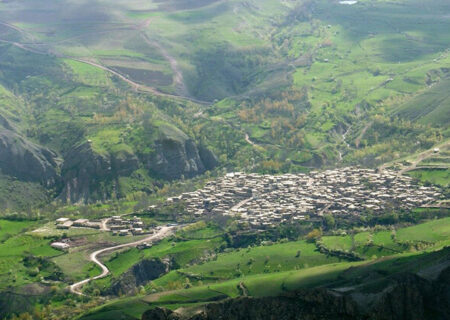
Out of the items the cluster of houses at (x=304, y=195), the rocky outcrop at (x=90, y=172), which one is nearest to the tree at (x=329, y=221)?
the cluster of houses at (x=304, y=195)

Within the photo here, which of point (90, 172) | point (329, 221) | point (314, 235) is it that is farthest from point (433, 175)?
point (90, 172)

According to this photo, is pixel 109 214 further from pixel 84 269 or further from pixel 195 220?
pixel 84 269

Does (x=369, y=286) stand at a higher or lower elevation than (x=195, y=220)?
higher

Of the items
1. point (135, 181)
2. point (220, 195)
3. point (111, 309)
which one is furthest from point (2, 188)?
point (111, 309)

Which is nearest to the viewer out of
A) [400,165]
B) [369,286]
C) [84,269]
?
[369,286]

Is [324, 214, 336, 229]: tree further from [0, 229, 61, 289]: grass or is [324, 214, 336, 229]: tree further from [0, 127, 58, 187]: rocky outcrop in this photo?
[0, 127, 58, 187]: rocky outcrop

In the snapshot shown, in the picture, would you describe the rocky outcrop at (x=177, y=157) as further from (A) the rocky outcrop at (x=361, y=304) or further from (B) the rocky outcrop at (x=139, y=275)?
(A) the rocky outcrop at (x=361, y=304)
